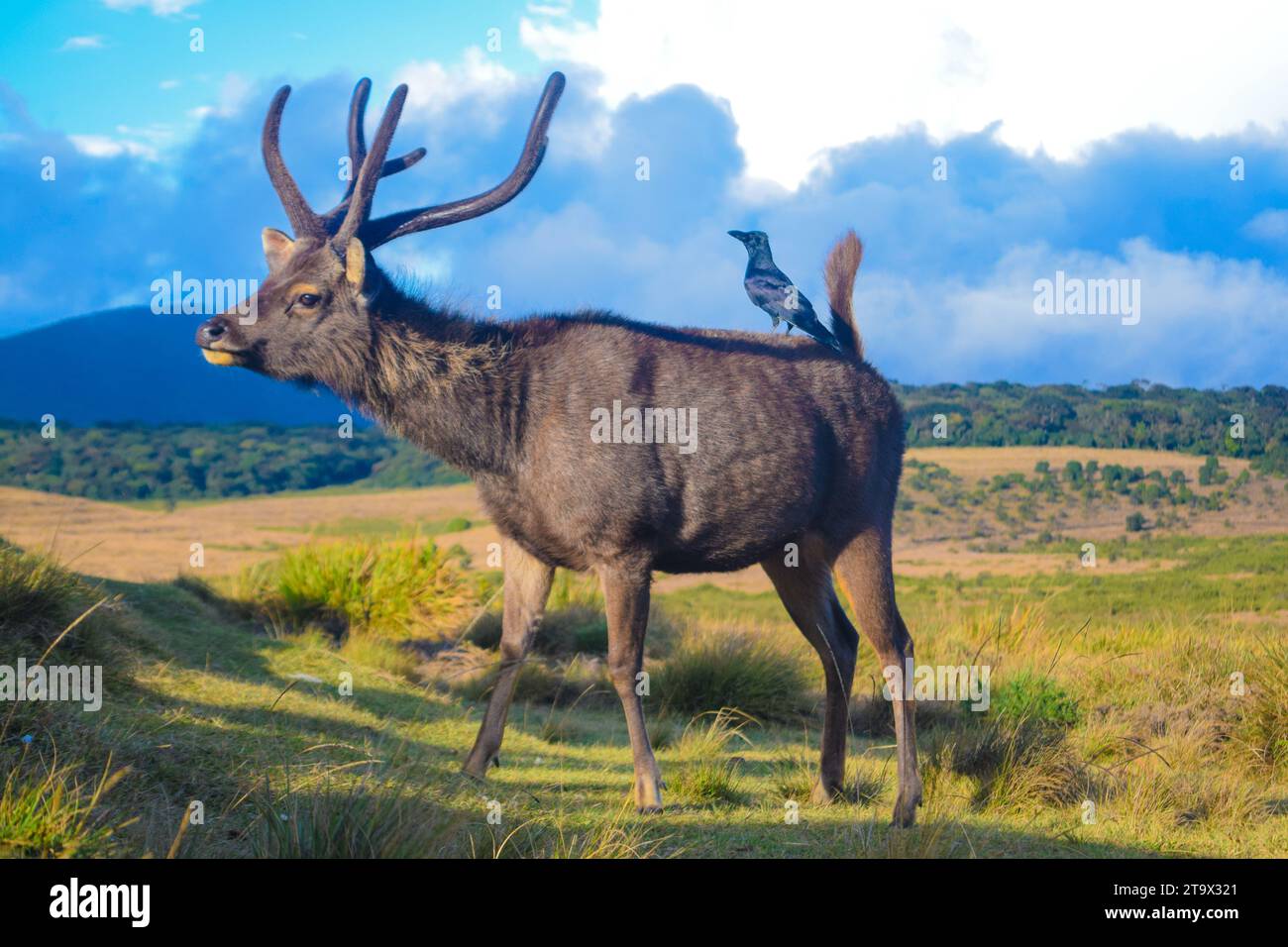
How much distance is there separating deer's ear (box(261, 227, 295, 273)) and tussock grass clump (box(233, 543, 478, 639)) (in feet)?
23.2

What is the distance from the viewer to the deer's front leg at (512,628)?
23.2 ft

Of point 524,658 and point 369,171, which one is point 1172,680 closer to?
point 524,658

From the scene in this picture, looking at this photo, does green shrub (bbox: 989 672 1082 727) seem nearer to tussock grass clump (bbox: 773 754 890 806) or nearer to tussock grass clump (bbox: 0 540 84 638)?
tussock grass clump (bbox: 773 754 890 806)

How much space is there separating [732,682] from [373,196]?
614 centimetres

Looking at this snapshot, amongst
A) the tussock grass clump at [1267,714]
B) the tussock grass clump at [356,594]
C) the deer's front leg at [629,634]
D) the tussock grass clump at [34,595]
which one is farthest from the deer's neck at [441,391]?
the tussock grass clump at [356,594]

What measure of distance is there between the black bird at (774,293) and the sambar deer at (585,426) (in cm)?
58

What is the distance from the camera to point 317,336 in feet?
21.6

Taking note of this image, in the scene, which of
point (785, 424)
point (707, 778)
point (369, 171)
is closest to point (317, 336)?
point (369, 171)

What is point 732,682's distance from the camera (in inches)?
436

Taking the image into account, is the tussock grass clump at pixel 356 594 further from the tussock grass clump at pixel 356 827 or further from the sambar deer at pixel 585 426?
the tussock grass clump at pixel 356 827

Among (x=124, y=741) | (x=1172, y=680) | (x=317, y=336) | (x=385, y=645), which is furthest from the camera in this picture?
(x=385, y=645)

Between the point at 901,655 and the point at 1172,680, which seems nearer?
the point at 901,655

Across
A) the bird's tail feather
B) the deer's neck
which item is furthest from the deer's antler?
the bird's tail feather
